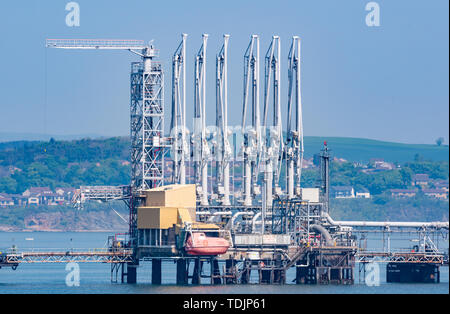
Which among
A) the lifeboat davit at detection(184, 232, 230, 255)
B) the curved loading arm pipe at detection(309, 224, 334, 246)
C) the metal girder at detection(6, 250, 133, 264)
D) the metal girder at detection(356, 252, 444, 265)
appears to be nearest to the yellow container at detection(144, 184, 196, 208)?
the lifeboat davit at detection(184, 232, 230, 255)

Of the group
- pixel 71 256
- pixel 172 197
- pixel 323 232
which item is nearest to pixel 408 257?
pixel 323 232

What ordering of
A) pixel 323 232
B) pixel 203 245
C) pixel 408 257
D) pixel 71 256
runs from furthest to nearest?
pixel 408 257 → pixel 323 232 → pixel 71 256 → pixel 203 245

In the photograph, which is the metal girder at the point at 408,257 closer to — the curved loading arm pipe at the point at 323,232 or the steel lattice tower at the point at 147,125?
the curved loading arm pipe at the point at 323,232

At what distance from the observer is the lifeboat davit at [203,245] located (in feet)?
445

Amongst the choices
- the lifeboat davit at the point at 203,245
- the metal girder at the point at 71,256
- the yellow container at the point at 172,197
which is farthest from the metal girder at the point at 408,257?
the metal girder at the point at 71,256

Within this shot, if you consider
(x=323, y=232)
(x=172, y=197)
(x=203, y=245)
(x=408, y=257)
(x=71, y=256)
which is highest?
(x=172, y=197)

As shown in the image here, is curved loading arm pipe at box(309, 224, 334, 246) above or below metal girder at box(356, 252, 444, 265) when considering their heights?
above

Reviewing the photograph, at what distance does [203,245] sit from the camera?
136 m

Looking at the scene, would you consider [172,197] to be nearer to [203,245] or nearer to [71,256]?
[203,245]

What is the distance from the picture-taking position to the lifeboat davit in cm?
13562

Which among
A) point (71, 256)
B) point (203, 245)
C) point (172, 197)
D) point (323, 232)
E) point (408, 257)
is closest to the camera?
point (203, 245)

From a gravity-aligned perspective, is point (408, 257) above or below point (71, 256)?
below

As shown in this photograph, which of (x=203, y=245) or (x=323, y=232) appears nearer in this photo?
(x=203, y=245)

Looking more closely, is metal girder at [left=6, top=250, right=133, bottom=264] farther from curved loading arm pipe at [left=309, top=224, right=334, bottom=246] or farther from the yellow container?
curved loading arm pipe at [left=309, top=224, right=334, bottom=246]
